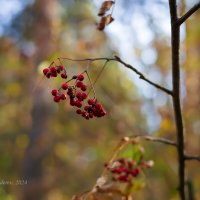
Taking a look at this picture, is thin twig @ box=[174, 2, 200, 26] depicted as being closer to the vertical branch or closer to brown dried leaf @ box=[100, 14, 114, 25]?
the vertical branch

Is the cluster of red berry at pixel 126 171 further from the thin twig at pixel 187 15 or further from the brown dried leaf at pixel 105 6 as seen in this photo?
the thin twig at pixel 187 15

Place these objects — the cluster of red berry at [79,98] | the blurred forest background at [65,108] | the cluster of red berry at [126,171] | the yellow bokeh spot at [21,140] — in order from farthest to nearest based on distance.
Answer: the yellow bokeh spot at [21,140], the blurred forest background at [65,108], the cluster of red berry at [126,171], the cluster of red berry at [79,98]

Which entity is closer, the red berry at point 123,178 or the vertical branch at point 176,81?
the vertical branch at point 176,81

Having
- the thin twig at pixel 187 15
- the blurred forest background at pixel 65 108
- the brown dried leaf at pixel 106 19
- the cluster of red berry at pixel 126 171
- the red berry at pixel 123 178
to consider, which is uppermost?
the blurred forest background at pixel 65 108

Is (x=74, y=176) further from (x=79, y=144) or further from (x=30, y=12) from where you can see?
(x=30, y=12)

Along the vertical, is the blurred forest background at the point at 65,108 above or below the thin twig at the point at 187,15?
above

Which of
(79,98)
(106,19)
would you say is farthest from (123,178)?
(106,19)

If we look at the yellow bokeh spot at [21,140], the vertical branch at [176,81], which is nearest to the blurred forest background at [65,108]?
the yellow bokeh spot at [21,140]

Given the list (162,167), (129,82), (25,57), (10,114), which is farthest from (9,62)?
(162,167)
